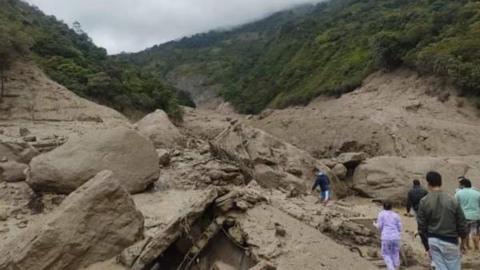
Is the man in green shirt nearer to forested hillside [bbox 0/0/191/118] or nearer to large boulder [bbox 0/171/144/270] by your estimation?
large boulder [bbox 0/171/144/270]

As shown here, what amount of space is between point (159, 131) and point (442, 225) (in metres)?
14.7

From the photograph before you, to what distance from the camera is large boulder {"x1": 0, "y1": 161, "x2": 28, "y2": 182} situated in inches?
456

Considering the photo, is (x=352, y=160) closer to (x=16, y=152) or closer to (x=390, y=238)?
(x=16, y=152)

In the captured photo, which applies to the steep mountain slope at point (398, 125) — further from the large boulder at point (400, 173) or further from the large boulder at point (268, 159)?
the large boulder at point (268, 159)

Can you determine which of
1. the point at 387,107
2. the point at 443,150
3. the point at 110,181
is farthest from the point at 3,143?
the point at 387,107

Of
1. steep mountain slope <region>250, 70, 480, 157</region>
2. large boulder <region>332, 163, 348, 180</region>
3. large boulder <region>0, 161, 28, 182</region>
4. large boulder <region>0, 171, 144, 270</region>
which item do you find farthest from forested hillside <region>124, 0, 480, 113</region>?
large boulder <region>0, 171, 144, 270</region>

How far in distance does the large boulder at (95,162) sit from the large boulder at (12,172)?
167 centimetres

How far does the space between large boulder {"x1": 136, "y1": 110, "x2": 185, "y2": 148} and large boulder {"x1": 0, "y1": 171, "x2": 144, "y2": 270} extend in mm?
10775

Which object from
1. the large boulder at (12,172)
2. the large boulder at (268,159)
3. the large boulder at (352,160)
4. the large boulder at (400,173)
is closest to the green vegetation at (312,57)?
the large boulder at (400,173)

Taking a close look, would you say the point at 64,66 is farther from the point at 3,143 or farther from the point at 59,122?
the point at 3,143

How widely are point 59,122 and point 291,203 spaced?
16.4 meters

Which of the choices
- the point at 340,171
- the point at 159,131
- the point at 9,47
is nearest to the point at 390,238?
the point at 340,171

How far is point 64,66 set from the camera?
110ft

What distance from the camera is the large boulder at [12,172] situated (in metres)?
11.6
